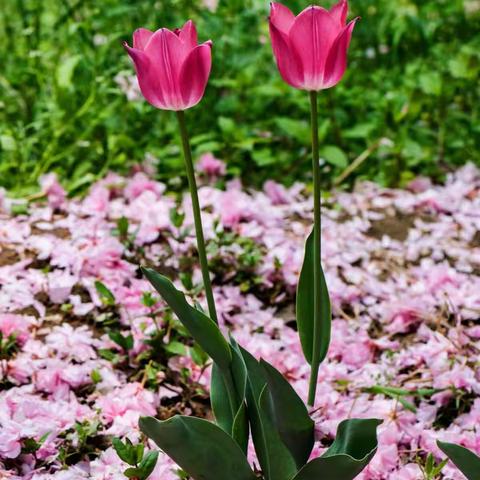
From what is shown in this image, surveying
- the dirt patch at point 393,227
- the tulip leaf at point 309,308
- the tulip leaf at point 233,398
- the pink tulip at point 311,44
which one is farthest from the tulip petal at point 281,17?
the dirt patch at point 393,227

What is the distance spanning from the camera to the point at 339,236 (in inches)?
101

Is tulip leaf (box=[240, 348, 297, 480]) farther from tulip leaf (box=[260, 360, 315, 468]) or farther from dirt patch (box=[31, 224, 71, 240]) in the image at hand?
dirt patch (box=[31, 224, 71, 240])

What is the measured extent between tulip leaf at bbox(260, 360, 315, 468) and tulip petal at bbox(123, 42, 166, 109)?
1.54 feet

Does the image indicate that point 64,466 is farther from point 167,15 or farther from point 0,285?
point 167,15

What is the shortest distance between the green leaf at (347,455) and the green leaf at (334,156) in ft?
4.91

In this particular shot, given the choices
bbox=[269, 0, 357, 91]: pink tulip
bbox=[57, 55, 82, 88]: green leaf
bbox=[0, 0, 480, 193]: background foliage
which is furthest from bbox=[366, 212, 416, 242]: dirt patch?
bbox=[269, 0, 357, 91]: pink tulip

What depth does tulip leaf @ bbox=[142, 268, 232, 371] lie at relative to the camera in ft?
3.98

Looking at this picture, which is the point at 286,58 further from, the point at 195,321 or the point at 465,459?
the point at 465,459

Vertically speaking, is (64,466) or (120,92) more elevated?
(120,92)

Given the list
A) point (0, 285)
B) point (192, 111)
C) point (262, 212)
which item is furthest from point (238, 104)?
point (0, 285)

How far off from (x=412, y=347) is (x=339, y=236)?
2.04 ft

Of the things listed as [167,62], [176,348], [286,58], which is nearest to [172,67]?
[167,62]

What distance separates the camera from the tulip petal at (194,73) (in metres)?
1.19

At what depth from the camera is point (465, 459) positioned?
1.19 metres
